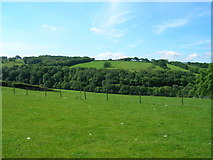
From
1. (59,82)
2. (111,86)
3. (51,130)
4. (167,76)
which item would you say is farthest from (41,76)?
(51,130)

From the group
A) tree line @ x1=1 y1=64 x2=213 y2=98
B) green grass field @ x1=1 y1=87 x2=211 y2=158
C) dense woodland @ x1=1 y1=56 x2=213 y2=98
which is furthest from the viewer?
dense woodland @ x1=1 y1=56 x2=213 y2=98

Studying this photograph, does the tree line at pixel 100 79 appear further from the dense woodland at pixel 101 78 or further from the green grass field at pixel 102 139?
the green grass field at pixel 102 139

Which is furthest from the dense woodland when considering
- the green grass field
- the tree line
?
the green grass field

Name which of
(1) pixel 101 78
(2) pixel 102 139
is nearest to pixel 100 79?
(1) pixel 101 78

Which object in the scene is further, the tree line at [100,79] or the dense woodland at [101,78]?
the dense woodland at [101,78]

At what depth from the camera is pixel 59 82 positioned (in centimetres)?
8181

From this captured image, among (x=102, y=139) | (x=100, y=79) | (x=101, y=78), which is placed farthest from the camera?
(x=101, y=78)

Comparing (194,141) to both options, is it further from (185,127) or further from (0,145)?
(0,145)

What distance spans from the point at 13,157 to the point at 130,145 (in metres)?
5.34

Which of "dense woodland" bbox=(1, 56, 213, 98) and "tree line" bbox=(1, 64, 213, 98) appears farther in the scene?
"dense woodland" bbox=(1, 56, 213, 98)

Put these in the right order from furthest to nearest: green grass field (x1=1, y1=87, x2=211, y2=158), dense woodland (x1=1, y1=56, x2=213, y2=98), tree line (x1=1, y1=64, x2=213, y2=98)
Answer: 1. dense woodland (x1=1, y1=56, x2=213, y2=98)
2. tree line (x1=1, y1=64, x2=213, y2=98)
3. green grass field (x1=1, y1=87, x2=211, y2=158)

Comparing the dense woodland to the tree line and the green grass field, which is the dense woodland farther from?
the green grass field

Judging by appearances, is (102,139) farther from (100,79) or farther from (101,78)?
(101,78)

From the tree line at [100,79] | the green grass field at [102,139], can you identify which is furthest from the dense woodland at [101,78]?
the green grass field at [102,139]
